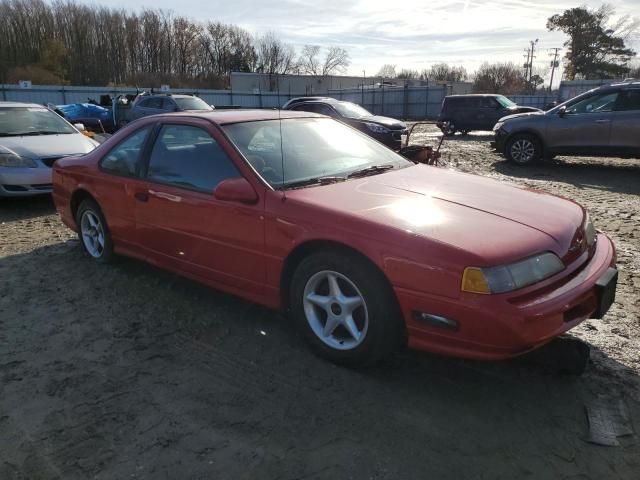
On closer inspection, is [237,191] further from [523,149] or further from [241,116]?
[523,149]

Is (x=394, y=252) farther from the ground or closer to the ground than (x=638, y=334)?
farther from the ground

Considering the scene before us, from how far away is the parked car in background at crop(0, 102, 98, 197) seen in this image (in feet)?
22.2

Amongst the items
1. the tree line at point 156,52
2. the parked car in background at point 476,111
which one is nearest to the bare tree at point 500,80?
the tree line at point 156,52

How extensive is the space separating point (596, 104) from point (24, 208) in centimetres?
1058

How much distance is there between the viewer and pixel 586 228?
3074mm

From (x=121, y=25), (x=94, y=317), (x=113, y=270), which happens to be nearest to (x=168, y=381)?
(x=94, y=317)

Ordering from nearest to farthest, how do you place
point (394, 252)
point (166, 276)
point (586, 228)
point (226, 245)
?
point (394, 252), point (586, 228), point (226, 245), point (166, 276)

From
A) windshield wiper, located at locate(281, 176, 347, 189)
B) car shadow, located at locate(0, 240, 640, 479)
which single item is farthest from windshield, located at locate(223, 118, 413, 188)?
car shadow, located at locate(0, 240, 640, 479)

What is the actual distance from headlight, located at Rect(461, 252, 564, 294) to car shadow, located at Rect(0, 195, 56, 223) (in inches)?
249

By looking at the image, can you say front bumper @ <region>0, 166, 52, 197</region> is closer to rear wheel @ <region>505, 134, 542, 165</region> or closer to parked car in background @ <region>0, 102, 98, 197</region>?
parked car in background @ <region>0, 102, 98, 197</region>

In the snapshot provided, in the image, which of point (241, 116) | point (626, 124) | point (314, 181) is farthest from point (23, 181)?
point (626, 124)

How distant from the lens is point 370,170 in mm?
3596

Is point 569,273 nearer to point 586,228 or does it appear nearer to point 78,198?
point 586,228

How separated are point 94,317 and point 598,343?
3.48 meters
